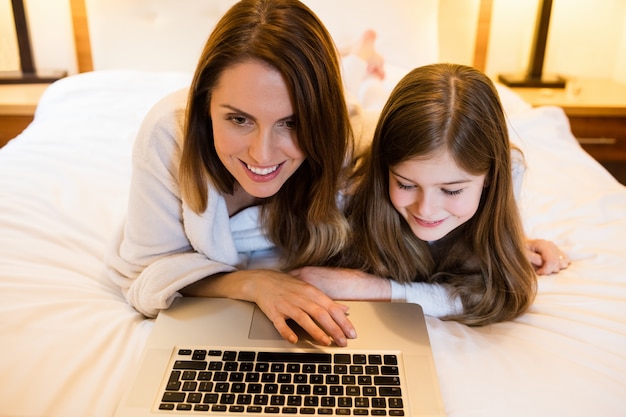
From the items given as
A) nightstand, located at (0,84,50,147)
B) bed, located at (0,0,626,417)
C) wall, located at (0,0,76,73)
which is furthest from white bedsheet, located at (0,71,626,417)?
wall, located at (0,0,76,73)

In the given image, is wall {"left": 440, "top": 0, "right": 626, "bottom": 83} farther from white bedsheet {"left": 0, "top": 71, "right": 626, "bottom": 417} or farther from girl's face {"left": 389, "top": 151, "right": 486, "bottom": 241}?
girl's face {"left": 389, "top": 151, "right": 486, "bottom": 241}

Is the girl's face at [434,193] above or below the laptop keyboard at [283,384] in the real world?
above

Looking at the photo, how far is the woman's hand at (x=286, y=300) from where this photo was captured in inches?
33.3

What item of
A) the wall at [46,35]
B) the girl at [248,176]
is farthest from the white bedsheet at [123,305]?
the wall at [46,35]

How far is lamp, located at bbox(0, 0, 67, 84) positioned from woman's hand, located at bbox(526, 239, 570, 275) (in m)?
1.89

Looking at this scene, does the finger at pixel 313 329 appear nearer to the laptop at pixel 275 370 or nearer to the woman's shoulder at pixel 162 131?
the laptop at pixel 275 370

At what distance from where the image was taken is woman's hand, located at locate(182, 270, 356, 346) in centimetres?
84

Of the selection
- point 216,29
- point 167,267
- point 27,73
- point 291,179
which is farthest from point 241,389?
point 27,73

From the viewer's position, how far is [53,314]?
0.91m

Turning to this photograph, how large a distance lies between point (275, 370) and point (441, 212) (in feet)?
1.26

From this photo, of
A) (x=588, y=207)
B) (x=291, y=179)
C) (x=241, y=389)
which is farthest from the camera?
(x=588, y=207)

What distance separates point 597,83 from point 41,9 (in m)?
2.29

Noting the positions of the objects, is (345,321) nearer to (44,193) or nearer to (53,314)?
(53,314)

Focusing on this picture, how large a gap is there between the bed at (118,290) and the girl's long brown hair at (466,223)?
2.5 inches
